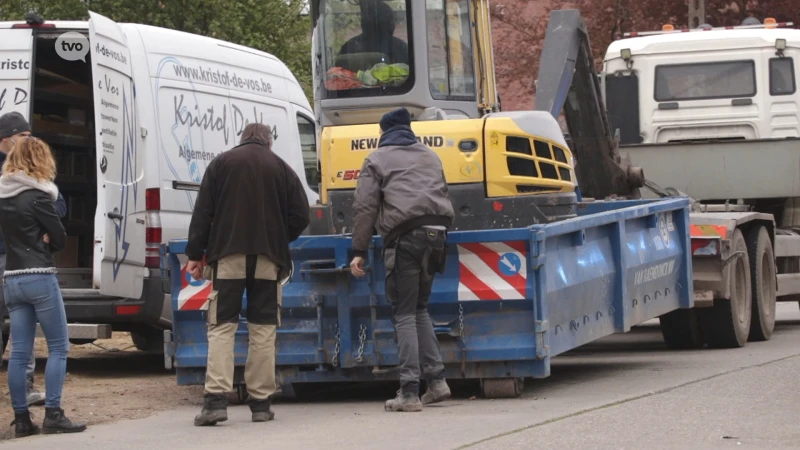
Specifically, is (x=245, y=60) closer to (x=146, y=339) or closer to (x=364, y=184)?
(x=146, y=339)

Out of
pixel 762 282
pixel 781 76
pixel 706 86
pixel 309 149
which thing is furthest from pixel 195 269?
pixel 781 76

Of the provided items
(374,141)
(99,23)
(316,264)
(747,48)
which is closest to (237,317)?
(316,264)

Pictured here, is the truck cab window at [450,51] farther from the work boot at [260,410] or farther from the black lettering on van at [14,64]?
the black lettering on van at [14,64]

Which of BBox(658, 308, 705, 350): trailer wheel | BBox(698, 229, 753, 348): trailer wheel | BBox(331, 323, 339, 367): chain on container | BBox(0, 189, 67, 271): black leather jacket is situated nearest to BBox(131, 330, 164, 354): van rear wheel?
BBox(331, 323, 339, 367): chain on container

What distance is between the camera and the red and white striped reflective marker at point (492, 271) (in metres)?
9.66

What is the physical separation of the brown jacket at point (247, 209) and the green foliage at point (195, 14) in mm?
15676

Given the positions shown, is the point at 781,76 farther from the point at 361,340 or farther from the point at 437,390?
the point at 437,390

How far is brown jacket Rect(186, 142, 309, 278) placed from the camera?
9.16 meters

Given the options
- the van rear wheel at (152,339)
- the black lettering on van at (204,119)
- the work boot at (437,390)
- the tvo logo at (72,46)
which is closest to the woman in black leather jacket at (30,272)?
the work boot at (437,390)

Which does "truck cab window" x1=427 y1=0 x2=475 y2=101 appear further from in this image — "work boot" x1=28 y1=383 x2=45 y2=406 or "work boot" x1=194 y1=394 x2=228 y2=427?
"work boot" x1=28 y1=383 x2=45 y2=406

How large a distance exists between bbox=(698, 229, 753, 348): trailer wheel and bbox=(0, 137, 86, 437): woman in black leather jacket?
6470 mm

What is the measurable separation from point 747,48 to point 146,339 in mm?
7095

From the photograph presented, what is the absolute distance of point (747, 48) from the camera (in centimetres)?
1599

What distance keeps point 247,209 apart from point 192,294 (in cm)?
130
